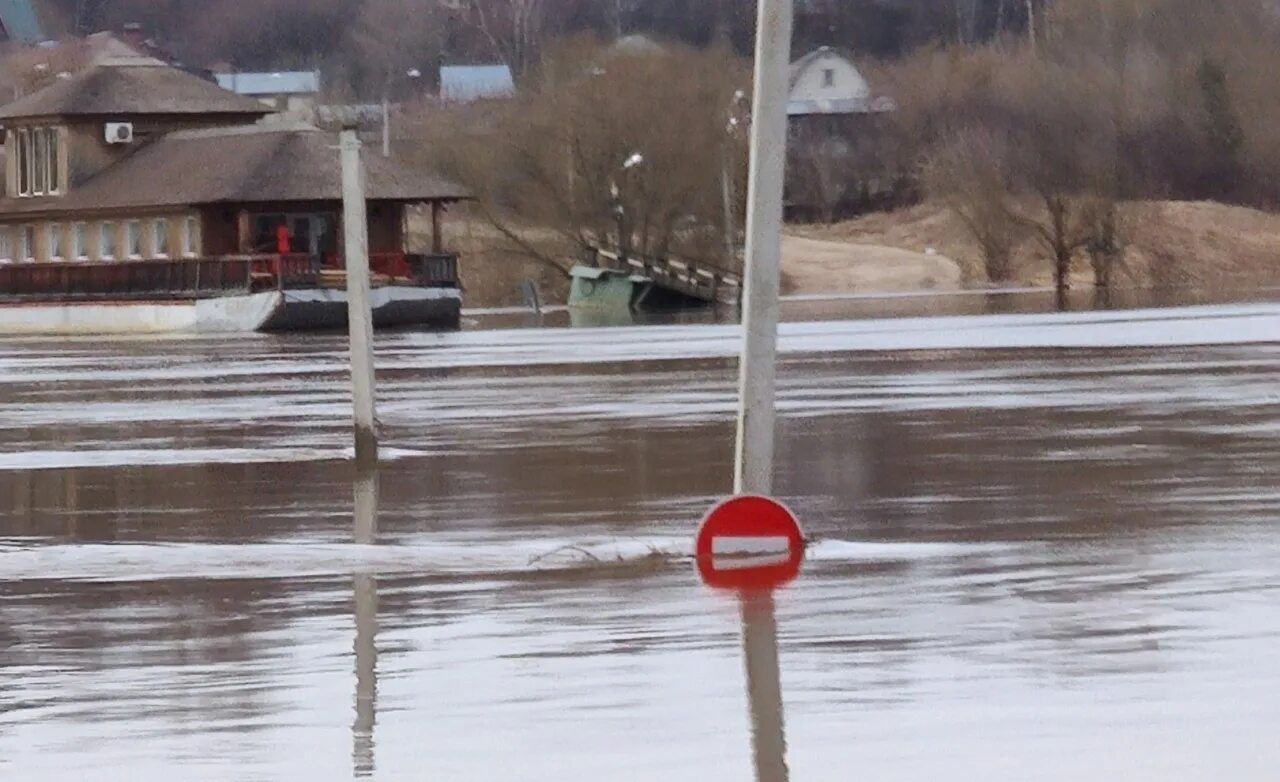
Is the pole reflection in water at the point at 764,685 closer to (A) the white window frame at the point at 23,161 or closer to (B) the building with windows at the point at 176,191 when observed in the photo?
(B) the building with windows at the point at 176,191

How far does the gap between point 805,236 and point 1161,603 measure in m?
95.4

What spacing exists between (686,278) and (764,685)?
224 ft

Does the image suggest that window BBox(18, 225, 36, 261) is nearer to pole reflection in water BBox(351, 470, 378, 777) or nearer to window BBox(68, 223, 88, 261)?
window BBox(68, 223, 88, 261)

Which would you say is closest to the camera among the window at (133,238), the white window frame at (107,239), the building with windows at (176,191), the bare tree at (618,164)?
the building with windows at (176,191)

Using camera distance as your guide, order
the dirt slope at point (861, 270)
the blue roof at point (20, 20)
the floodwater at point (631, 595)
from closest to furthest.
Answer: the floodwater at point (631, 595), the dirt slope at point (861, 270), the blue roof at point (20, 20)

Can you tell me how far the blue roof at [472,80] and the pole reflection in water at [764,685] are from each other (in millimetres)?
137256

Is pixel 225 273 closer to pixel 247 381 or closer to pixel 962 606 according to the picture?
pixel 247 381

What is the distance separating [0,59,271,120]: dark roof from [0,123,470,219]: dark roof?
143 centimetres

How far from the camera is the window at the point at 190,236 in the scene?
246 feet

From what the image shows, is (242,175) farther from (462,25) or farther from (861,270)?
(462,25)

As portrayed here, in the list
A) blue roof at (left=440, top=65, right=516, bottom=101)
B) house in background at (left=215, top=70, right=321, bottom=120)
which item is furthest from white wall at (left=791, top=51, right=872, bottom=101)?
house in background at (left=215, top=70, right=321, bottom=120)

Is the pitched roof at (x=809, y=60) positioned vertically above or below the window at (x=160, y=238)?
above

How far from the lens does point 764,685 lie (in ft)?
35.2

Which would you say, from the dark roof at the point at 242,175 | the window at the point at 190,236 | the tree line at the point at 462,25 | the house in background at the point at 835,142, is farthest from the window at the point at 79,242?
the tree line at the point at 462,25
